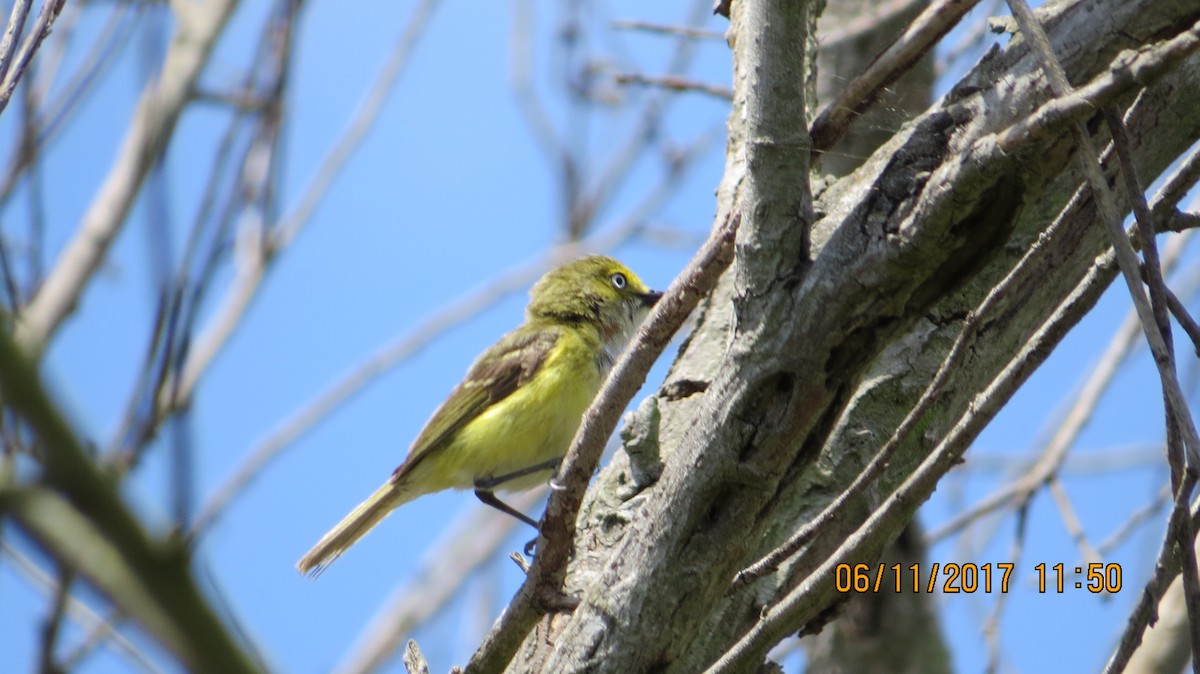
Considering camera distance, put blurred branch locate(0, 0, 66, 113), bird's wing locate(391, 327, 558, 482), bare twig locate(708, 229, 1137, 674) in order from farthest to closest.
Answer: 1. bird's wing locate(391, 327, 558, 482)
2. blurred branch locate(0, 0, 66, 113)
3. bare twig locate(708, 229, 1137, 674)

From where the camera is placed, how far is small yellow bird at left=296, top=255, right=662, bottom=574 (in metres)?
5.42

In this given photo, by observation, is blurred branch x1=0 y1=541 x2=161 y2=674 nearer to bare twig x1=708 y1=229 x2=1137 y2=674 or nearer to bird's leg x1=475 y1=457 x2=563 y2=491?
bare twig x1=708 y1=229 x2=1137 y2=674

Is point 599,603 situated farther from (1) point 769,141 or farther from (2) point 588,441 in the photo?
(1) point 769,141

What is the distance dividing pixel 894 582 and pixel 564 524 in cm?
322

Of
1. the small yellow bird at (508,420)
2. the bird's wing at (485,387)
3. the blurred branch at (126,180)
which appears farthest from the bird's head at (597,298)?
the blurred branch at (126,180)

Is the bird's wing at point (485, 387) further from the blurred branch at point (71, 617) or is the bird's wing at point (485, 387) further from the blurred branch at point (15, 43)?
the blurred branch at point (15, 43)

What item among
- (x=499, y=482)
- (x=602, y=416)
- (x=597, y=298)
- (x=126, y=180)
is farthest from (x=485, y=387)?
(x=602, y=416)

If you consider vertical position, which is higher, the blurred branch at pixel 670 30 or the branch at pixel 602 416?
the blurred branch at pixel 670 30

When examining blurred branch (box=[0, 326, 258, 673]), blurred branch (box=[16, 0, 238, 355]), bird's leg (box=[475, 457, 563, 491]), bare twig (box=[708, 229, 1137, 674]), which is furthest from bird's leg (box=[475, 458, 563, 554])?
blurred branch (box=[0, 326, 258, 673])

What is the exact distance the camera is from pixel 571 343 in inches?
223

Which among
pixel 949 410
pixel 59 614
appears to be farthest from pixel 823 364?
Result: pixel 59 614

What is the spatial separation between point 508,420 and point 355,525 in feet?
2.93

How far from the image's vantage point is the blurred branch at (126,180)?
11.4 ft

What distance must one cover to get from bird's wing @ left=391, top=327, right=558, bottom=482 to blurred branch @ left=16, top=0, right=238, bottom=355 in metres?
1.90
